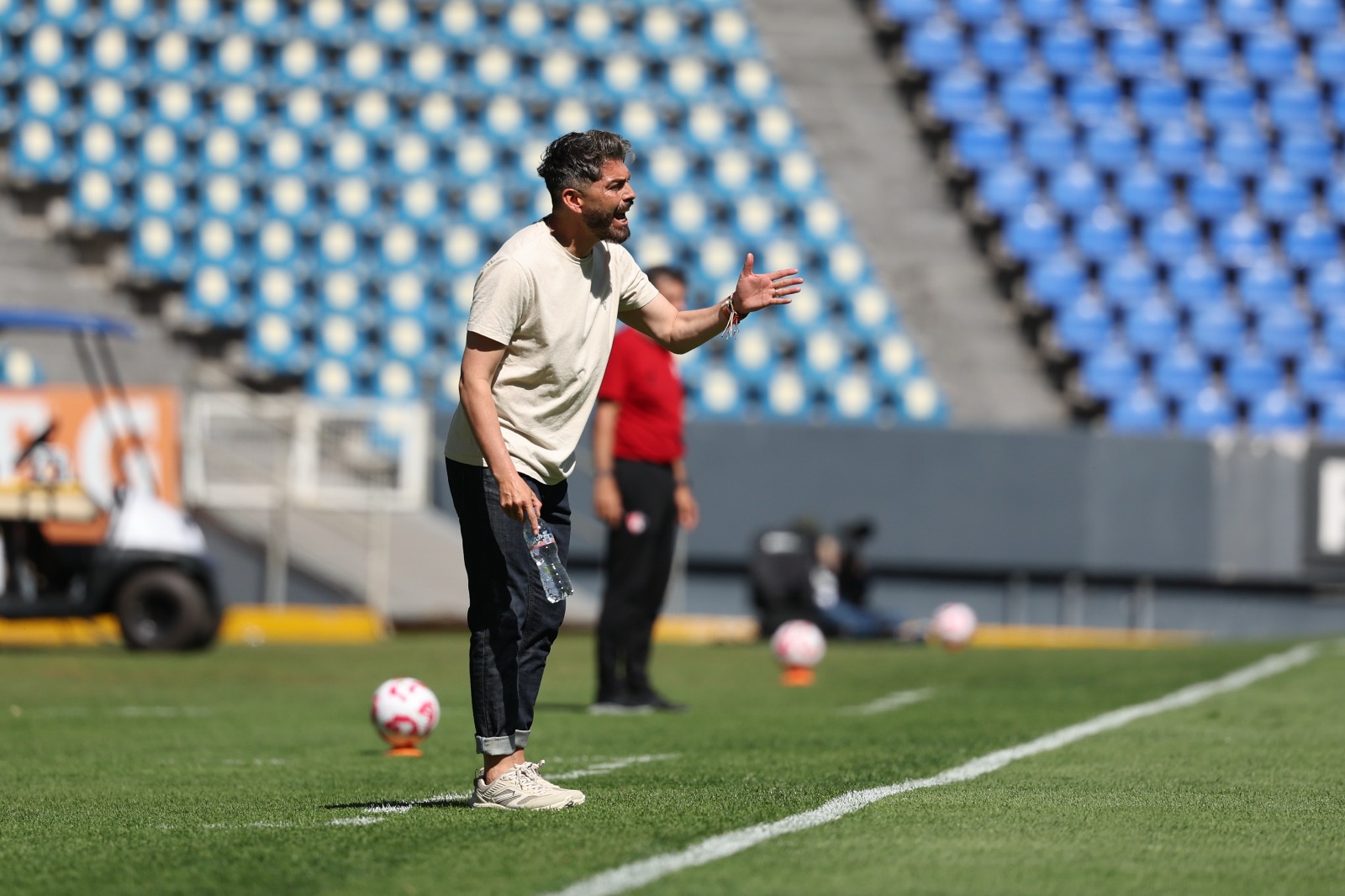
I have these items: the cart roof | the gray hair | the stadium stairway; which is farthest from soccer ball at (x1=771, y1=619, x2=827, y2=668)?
the stadium stairway

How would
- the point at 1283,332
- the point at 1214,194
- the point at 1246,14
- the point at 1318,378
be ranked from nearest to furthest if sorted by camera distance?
the point at 1318,378 < the point at 1283,332 < the point at 1214,194 < the point at 1246,14

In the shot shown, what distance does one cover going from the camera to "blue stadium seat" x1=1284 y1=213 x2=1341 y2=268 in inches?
818

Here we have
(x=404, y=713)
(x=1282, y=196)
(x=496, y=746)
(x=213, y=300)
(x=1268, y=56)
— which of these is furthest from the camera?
(x=1268, y=56)

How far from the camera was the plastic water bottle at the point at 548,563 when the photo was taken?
491 centimetres

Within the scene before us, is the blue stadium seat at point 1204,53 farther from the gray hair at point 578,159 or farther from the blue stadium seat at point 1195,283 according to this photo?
the gray hair at point 578,159

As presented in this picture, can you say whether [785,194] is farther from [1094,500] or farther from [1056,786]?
[1056,786]

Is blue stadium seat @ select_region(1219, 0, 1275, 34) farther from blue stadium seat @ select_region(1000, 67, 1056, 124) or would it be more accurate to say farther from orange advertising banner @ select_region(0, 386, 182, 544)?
orange advertising banner @ select_region(0, 386, 182, 544)

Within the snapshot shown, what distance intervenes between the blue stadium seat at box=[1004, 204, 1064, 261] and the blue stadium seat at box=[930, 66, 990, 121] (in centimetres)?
137

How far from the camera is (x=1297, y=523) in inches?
731

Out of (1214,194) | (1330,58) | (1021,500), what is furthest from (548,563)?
(1330,58)

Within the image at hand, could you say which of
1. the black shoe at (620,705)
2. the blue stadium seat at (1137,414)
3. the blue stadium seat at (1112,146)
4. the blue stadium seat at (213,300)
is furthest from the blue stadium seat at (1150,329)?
the black shoe at (620,705)

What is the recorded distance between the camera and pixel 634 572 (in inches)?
342

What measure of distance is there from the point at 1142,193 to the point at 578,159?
16.7 m

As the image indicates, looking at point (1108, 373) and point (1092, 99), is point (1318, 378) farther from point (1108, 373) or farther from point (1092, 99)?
point (1092, 99)
